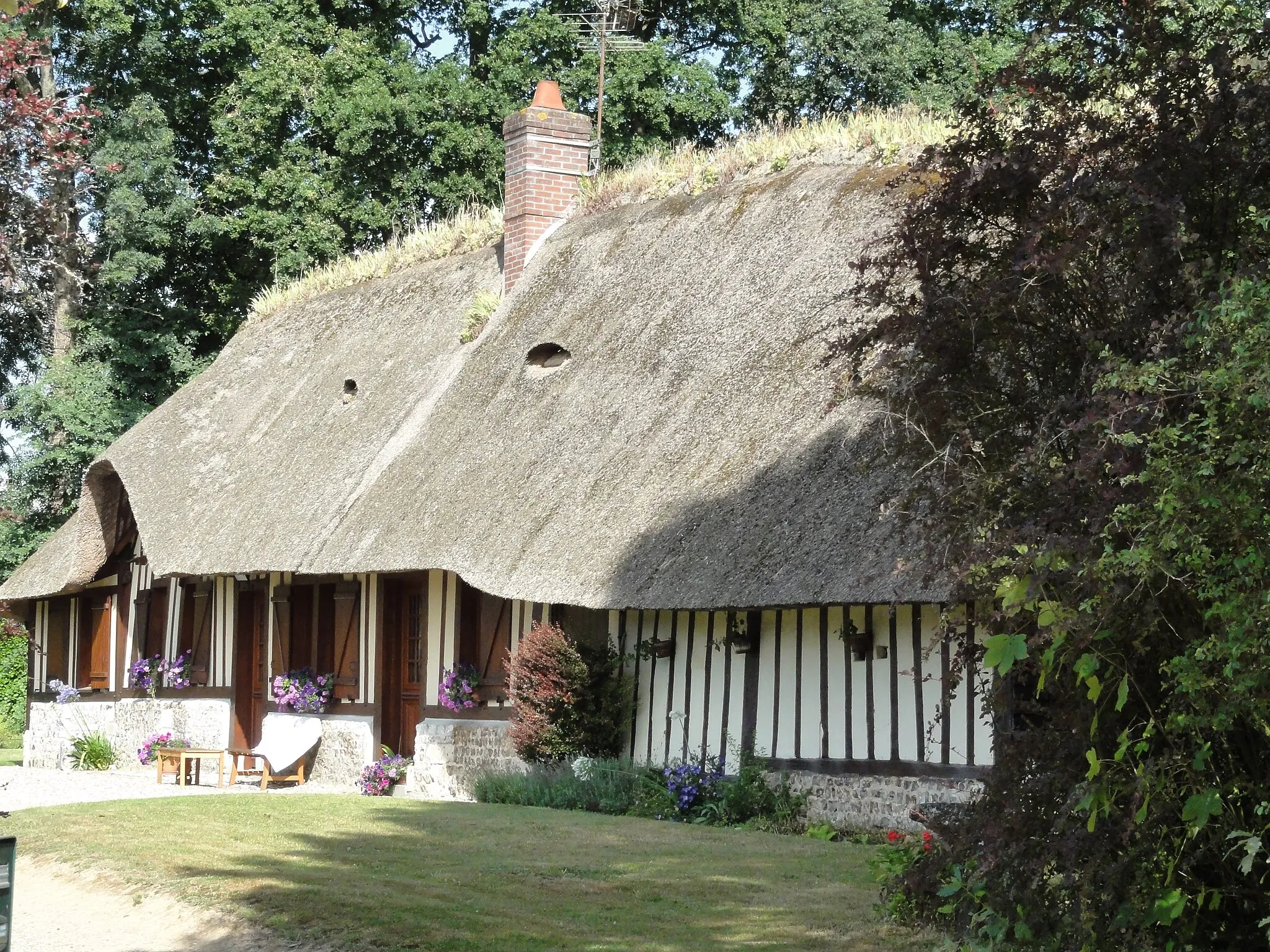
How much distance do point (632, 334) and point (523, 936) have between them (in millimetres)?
9152

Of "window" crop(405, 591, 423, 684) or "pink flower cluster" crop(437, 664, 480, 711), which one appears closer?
"pink flower cluster" crop(437, 664, 480, 711)

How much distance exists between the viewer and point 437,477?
50.6 ft

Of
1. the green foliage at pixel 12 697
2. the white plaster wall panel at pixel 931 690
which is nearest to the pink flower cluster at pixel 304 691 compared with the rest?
the white plaster wall panel at pixel 931 690

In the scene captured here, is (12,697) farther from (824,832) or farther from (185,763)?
(824,832)

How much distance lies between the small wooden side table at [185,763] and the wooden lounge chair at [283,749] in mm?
151

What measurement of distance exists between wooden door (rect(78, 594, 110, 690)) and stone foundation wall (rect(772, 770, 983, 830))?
43.6 feet

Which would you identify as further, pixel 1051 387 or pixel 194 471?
pixel 194 471

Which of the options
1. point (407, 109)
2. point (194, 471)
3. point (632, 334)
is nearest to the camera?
point (632, 334)

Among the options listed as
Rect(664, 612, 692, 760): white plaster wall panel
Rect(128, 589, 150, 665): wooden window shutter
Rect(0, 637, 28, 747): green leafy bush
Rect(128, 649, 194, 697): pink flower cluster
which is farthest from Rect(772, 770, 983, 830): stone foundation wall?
Rect(0, 637, 28, 747): green leafy bush

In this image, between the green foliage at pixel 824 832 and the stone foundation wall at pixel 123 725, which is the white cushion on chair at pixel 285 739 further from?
the green foliage at pixel 824 832

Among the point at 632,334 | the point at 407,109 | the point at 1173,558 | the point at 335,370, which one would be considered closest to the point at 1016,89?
the point at 1173,558

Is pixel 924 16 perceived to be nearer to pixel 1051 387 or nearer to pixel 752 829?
pixel 752 829

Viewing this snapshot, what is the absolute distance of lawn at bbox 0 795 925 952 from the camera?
6988 mm

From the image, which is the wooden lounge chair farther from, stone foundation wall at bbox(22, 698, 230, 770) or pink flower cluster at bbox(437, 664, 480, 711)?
pink flower cluster at bbox(437, 664, 480, 711)
